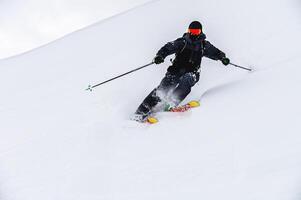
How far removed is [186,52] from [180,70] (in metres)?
0.37

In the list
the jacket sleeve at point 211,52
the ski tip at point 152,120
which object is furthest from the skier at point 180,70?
the ski tip at point 152,120

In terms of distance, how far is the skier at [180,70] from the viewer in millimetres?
8758

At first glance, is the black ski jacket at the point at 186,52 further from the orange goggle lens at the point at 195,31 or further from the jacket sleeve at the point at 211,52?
the orange goggle lens at the point at 195,31

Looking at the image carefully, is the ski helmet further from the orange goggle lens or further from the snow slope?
the snow slope

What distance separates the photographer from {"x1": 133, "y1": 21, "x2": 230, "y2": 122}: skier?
8758mm

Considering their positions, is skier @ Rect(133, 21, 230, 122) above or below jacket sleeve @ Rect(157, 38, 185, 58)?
below

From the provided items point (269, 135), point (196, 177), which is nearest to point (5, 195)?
point (196, 177)

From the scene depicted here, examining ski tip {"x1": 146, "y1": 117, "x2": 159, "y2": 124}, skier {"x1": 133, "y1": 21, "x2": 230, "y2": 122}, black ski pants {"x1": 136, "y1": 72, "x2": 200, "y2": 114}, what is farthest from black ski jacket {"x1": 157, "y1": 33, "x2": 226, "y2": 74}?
ski tip {"x1": 146, "y1": 117, "x2": 159, "y2": 124}

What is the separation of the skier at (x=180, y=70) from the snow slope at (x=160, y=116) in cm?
41

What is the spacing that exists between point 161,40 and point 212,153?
5097 mm

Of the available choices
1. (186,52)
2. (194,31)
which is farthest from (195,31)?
(186,52)

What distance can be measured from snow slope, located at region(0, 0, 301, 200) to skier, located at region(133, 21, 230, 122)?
16.1 inches

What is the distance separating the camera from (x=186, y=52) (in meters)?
9.09

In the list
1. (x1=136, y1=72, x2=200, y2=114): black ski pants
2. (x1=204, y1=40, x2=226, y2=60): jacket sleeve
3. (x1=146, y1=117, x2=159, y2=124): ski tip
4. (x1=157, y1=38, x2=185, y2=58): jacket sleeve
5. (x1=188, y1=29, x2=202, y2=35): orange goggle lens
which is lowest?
(x1=146, y1=117, x2=159, y2=124): ski tip
